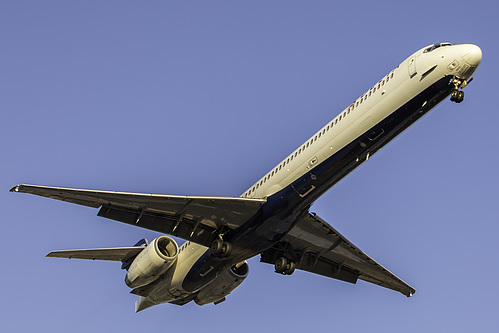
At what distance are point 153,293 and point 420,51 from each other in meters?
17.6

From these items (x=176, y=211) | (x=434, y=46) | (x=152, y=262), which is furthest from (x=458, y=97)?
(x=152, y=262)

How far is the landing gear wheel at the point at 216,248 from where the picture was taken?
30484mm

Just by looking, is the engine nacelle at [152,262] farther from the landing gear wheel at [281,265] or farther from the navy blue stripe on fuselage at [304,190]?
the landing gear wheel at [281,265]

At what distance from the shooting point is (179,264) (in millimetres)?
33281

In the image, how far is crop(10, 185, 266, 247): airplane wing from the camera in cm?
2794

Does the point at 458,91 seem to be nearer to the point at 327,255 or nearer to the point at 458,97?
the point at 458,97

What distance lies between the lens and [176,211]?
29.8 metres

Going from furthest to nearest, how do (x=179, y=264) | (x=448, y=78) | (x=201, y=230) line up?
(x=179, y=264)
(x=201, y=230)
(x=448, y=78)

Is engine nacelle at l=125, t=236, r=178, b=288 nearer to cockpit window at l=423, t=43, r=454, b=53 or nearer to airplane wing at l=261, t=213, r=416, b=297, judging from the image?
airplane wing at l=261, t=213, r=416, b=297

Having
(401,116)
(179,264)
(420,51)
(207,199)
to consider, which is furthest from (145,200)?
(420,51)

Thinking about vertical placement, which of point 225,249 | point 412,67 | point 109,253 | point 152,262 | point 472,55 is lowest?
Answer: point 109,253

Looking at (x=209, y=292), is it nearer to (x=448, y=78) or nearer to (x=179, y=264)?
(x=179, y=264)

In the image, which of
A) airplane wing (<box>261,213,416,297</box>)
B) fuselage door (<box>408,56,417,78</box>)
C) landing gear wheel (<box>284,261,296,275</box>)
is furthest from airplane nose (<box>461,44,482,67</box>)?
landing gear wheel (<box>284,261,296,275</box>)

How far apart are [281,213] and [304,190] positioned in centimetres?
151
